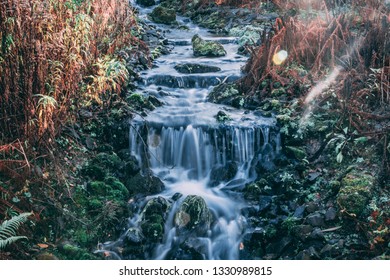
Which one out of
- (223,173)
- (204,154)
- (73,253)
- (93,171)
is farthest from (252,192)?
(73,253)

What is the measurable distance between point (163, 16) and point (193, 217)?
7.91 m

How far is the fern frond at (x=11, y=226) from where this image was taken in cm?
366

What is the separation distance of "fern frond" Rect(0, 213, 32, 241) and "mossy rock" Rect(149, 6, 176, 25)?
8.68 metres

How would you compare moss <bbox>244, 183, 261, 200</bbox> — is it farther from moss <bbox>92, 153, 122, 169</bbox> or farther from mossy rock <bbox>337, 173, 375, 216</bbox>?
moss <bbox>92, 153, 122, 169</bbox>

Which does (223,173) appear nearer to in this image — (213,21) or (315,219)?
(315,219)

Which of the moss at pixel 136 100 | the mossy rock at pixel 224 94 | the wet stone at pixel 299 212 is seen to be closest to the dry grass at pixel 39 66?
the moss at pixel 136 100

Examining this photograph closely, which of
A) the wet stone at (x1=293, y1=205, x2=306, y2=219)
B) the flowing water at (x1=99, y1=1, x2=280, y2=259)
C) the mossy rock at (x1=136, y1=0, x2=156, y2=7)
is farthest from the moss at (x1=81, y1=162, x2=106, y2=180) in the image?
the mossy rock at (x1=136, y1=0, x2=156, y2=7)

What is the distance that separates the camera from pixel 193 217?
5.12m

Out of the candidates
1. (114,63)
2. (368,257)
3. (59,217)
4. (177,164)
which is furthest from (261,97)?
(59,217)

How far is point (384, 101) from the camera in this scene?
5695mm

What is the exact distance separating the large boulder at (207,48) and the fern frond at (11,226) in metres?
5.96

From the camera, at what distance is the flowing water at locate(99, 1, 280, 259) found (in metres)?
5.08

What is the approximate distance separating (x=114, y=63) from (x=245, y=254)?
3.29 m

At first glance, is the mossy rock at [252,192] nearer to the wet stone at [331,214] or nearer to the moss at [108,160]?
the wet stone at [331,214]
